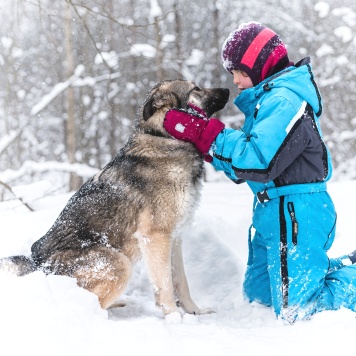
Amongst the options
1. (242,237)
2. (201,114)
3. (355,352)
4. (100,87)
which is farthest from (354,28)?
(355,352)

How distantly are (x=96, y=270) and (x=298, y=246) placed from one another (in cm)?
120

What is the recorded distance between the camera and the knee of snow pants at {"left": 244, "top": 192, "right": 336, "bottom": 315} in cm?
268

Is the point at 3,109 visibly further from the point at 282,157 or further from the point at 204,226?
the point at 282,157

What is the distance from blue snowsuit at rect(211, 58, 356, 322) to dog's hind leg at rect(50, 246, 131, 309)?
90 cm

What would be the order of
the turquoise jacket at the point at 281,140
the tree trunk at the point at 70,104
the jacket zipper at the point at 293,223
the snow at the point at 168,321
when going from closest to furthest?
1. the snow at the point at 168,321
2. the turquoise jacket at the point at 281,140
3. the jacket zipper at the point at 293,223
4. the tree trunk at the point at 70,104

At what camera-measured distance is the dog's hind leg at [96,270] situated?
2678 mm

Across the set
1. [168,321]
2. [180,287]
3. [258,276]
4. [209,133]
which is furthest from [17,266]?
[258,276]

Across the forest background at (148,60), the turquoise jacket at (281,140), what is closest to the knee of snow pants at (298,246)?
the turquoise jacket at (281,140)

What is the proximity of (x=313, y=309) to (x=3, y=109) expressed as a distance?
17211mm

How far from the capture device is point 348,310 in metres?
2.56

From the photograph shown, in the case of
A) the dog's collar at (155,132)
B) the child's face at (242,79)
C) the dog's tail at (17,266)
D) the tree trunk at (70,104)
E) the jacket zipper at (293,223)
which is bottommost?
A: the tree trunk at (70,104)

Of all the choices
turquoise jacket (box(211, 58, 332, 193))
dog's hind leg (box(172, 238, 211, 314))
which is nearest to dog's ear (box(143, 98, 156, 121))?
turquoise jacket (box(211, 58, 332, 193))

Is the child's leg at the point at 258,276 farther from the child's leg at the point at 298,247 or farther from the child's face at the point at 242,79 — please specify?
the child's face at the point at 242,79

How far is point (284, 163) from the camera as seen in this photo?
102 inches
